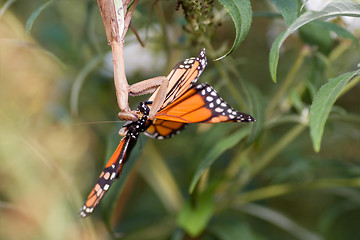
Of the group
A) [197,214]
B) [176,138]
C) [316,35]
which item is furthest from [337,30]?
[176,138]

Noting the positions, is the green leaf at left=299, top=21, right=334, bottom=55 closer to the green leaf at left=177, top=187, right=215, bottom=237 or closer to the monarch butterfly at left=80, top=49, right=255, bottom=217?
the monarch butterfly at left=80, top=49, right=255, bottom=217

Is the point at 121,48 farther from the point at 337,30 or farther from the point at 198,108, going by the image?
the point at 337,30

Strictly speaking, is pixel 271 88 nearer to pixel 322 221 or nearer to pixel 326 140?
pixel 326 140

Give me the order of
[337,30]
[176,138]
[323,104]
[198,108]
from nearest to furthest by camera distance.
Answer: [323,104]
[198,108]
[337,30]
[176,138]

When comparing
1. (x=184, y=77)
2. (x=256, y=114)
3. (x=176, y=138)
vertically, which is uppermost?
(x=184, y=77)

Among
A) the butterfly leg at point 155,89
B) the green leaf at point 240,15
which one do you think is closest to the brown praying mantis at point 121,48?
the butterfly leg at point 155,89

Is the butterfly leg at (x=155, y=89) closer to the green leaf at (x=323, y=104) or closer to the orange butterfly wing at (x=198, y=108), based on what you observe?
the orange butterfly wing at (x=198, y=108)
